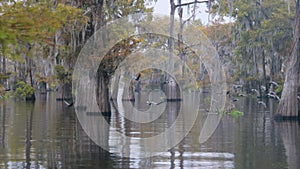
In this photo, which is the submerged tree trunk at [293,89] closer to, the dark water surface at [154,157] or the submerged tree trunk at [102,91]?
the dark water surface at [154,157]

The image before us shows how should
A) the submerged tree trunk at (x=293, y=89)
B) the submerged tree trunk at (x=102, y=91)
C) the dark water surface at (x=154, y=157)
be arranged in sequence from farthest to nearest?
the submerged tree trunk at (x=102, y=91), the submerged tree trunk at (x=293, y=89), the dark water surface at (x=154, y=157)

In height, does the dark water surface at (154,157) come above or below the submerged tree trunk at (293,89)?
below


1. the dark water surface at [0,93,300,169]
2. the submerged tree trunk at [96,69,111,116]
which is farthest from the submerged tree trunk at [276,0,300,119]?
the submerged tree trunk at [96,69,111,116]

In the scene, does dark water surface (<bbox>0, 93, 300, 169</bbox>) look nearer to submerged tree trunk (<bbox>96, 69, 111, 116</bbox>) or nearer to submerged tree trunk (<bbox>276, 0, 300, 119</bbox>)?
submerged tree trunk (<bbox>276, 0, 300, 119</bbox>)

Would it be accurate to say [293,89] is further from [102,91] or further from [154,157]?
[154,157]

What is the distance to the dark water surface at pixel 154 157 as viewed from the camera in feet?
36.5

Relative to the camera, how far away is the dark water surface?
11117 millimetres

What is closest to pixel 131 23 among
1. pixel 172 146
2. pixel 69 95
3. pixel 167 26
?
pixel 69 95

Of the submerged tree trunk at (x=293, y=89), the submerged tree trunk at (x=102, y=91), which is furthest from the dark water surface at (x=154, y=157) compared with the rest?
the submerged tree trunk at (x=102, y=91)

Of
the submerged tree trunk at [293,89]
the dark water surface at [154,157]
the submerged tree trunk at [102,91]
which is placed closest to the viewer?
the dark water surface at [154,157]

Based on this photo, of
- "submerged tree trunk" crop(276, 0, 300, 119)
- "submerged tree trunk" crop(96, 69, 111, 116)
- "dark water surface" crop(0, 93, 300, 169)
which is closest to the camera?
"dark water surface" crop(0, 93, 300, 169)

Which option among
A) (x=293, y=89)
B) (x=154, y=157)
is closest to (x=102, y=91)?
(x=293, y=89)

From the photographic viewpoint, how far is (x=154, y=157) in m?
12.1

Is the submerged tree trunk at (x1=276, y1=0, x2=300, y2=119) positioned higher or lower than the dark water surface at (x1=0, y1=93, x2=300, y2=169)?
higher
